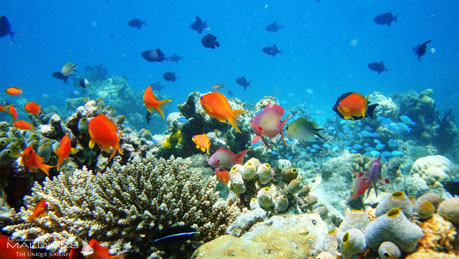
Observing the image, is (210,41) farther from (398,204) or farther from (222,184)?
(398,204)

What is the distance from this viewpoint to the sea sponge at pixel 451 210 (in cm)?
167

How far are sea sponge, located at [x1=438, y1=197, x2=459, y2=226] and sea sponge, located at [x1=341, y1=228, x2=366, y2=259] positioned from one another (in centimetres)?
73

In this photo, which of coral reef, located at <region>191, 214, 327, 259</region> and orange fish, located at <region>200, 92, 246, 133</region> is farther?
orange fish, located at <region>200, 92, 246, 133</region>

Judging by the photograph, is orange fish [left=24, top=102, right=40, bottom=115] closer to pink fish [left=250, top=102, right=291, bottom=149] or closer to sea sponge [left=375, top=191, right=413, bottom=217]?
pink fish [left=250, top=102, right=291, bottom=149]

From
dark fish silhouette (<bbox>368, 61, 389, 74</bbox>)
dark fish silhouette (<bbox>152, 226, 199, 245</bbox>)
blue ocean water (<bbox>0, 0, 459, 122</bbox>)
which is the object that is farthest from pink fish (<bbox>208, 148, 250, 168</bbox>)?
blue ocean water (<bbox>0, 0, 459, 122</bbox>)

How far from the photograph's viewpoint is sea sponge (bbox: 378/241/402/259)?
4.90 ft

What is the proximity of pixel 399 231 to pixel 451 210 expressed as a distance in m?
0.59

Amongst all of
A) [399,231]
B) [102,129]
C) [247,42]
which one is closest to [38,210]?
[102,129]

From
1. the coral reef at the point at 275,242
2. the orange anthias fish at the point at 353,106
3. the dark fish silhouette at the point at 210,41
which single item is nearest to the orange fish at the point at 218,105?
the coral reef at the point at 275,242

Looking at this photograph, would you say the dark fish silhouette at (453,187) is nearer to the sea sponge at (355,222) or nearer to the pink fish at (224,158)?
the sea sponge at (355,222)

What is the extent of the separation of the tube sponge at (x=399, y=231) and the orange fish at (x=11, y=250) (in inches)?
121

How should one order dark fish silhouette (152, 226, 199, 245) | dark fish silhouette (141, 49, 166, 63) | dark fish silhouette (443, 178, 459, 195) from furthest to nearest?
1. dark fish silhouette (141, 49, 166, 63)
2. dark fish silhouette (443, 178, 459, 195)
3. dark fish silhouette (152, 226, 199, 245)

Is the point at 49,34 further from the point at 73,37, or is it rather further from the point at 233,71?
the point at 233,71

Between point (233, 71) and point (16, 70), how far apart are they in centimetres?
13601
